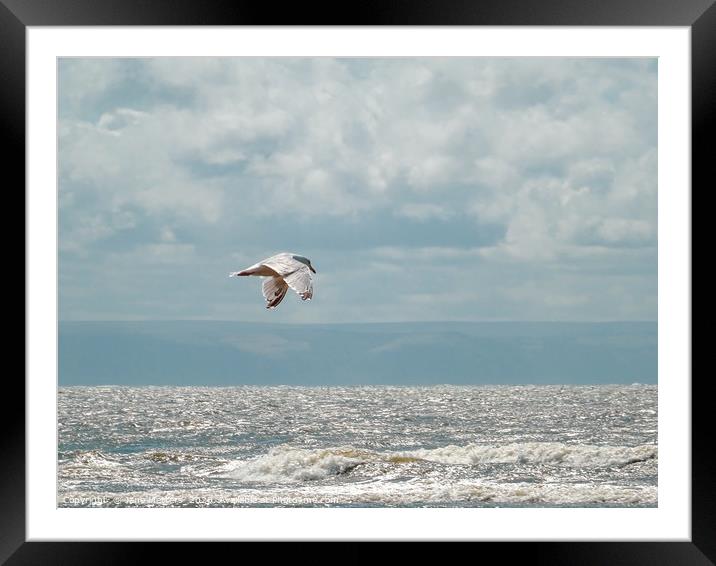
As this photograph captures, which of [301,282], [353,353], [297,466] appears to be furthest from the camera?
[353,353]

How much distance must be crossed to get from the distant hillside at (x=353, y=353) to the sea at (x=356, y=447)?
55 cm

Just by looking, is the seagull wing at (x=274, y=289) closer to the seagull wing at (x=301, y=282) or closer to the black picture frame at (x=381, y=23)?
the seagull wing at (x=301, y=282)

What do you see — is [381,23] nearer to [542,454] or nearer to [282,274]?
[282,274]

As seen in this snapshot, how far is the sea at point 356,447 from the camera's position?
7.75 meters

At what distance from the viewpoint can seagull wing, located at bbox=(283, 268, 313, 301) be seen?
243 centimetres

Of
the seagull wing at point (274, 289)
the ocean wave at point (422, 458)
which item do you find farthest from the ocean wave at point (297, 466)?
the seagull wing at point (274, 289)

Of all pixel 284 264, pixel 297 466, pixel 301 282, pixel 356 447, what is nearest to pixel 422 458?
pixel 356 447

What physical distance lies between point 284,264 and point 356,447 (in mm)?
9262

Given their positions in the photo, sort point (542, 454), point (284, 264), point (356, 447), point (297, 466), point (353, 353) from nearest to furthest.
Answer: point (284, 264) < point (297, 466) < point (356, 447) < point (542, 454) < point (353, 353)

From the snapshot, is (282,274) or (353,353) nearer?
(282,274)

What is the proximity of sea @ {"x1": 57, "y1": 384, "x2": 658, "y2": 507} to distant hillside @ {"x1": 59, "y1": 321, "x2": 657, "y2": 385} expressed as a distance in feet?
1.82

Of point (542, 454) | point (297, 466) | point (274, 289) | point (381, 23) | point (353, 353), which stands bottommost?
point (542, 454)

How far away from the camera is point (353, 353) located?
794 inches

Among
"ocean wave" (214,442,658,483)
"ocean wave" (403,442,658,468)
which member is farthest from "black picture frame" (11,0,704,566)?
"ocean wave" (403,442,658,468)
